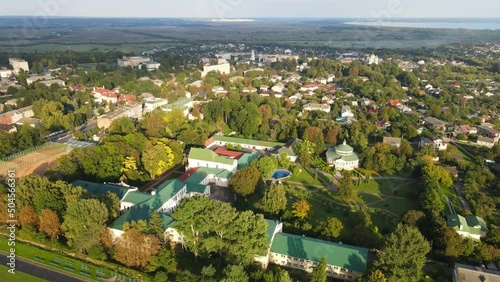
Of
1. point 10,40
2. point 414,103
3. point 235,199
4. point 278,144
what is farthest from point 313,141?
point 10,40

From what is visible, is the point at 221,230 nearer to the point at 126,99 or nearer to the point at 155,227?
the point at 155,227

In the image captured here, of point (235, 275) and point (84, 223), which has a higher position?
point (84, 223)

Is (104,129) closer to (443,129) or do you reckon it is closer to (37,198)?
(37,198)

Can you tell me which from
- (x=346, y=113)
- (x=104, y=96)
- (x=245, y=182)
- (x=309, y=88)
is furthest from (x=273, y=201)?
(x=309, y=88)

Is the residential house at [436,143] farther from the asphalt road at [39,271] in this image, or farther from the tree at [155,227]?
the asphalt road at [39,271]

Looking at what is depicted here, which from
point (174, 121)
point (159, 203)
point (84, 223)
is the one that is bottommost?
point (159, 203)

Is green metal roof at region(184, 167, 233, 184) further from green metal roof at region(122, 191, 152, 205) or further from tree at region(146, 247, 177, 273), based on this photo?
tree at region(146, 247, 177, 273)
